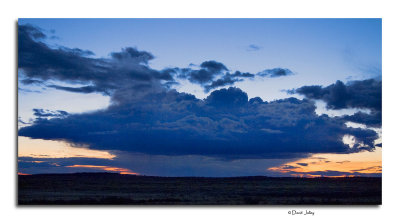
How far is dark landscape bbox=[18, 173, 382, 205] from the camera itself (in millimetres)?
12336

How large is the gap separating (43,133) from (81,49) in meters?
2.40

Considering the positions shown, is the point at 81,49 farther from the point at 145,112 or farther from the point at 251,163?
the point at 251,163

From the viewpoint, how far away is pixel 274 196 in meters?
12.7

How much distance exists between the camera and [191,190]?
43.2 feet

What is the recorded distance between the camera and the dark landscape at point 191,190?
12.3 metres

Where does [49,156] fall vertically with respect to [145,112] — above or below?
below

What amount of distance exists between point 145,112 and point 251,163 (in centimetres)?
317

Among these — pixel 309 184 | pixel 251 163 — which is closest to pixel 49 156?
pixel 251 163

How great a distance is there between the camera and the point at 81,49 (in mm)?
13070
